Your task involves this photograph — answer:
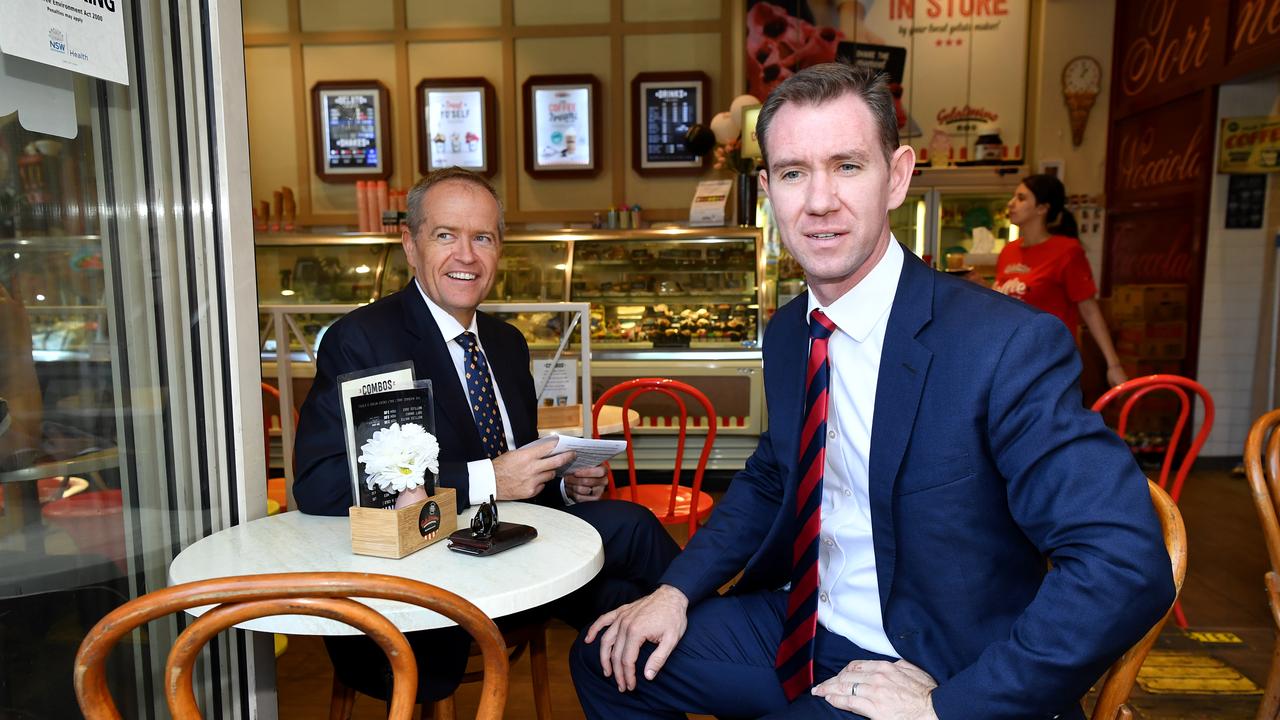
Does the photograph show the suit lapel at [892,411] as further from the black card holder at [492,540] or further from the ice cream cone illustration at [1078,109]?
the ice cream cone illustration at [1078,109]

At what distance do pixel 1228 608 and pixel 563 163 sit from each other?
197 inches

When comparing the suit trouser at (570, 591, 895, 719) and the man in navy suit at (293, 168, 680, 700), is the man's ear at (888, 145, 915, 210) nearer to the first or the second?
the suit trouser at (570, 591, 895, 719)

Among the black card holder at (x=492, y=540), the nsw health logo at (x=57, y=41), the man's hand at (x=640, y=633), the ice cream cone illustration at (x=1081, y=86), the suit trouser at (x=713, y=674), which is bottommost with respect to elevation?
the suit trouser at (x=713, y=674)

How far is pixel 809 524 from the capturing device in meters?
1.45

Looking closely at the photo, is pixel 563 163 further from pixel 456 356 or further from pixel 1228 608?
pixel 1228 608

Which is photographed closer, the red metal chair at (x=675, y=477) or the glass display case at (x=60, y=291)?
the glass display case at (x=60, y=291)

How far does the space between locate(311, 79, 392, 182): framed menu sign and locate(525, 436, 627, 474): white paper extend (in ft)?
16.6

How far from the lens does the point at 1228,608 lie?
3301 millimetres

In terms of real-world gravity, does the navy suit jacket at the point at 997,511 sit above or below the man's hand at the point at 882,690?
above

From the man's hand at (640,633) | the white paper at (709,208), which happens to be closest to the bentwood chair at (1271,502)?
the man's hand at (640,633)

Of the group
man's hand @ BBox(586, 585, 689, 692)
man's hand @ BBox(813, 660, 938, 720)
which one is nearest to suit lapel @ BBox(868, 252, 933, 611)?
man's hand @ BBox(813, 660, 938, 720)

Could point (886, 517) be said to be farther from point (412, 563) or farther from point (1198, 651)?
point (1198, 651)

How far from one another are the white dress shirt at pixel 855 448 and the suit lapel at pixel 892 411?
62 millimetres

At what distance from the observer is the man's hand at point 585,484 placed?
6.99 ft
